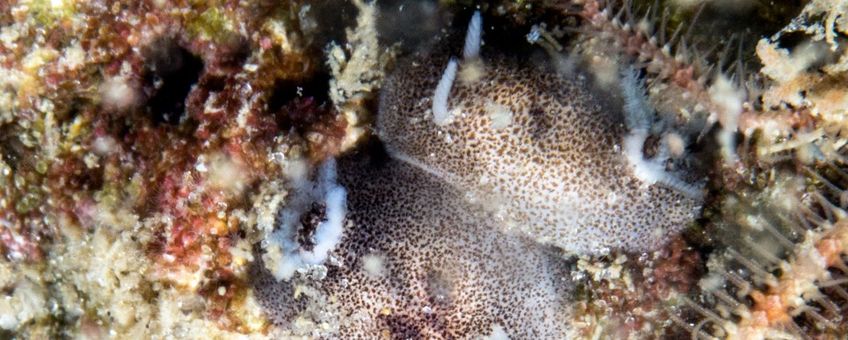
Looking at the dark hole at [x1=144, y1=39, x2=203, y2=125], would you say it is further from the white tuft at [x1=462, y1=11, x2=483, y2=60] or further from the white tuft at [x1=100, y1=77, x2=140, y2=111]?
the white tuft at [x1=462, y1=11, x2=483, y2=60]

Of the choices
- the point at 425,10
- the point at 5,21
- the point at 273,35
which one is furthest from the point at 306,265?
the point at 5,21

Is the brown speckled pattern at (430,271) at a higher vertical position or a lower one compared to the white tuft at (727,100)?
lower

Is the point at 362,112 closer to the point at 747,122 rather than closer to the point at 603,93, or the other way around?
the point at 603,93

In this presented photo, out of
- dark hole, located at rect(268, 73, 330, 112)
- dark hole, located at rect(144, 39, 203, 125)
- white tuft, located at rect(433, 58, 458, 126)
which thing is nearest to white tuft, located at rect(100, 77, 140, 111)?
dark hole, located at rect(144, 39, 203, 125)

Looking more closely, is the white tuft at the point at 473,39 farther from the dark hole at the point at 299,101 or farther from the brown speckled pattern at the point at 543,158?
the dark hole at the point at 299,101

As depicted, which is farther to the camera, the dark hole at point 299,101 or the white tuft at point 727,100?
the dark hole at point 299,101

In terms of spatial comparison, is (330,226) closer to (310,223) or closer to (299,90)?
(310,223)

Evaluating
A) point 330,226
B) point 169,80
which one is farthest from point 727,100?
point 169,80

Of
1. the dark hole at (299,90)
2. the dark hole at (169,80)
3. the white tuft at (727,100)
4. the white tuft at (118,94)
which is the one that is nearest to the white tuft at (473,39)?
the dark hole at (299,90)
